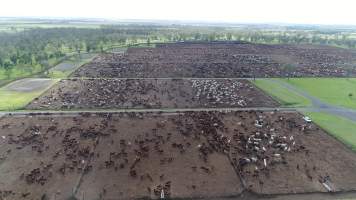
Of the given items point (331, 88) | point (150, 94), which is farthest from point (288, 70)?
point (150, 94)

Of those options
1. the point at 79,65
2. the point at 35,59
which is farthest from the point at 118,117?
the point at 35,59

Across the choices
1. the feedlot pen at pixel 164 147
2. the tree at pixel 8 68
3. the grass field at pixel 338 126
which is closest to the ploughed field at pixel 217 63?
the feedlot pen at pixel 164 147

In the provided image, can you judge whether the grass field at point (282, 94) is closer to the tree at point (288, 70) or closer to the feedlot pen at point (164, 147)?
the feedlot pen at point (164, 147)

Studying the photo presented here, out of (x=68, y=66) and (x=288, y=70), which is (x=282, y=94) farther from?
(x=68, y=66)

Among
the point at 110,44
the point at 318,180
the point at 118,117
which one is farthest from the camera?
the point at 110,44

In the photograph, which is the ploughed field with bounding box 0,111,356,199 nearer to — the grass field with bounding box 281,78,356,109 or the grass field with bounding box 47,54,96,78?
the grass field with bounding box 281,78,356,109

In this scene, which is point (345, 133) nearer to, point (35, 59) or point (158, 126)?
point (158, 126)

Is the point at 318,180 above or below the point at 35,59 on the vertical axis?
below
